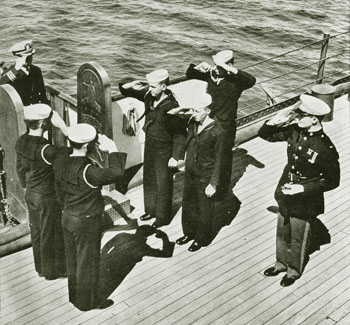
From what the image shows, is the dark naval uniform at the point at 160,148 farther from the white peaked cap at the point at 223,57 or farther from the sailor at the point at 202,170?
the white peaked cap at the point at 223,57

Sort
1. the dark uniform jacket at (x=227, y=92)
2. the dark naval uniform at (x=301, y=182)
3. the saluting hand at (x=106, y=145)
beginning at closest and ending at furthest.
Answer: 1. the saluting hand at (x=106, y=145)
2. the dark naval uniform at (x=301, y=182)
3. the dark uniform jacket at (x=227, y=92)

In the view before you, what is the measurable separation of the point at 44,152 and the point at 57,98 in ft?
9.68

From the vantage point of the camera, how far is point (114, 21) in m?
27.9

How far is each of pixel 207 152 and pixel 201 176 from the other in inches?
10.8

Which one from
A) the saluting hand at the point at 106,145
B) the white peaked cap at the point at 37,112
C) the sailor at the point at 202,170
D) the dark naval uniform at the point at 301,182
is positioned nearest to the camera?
the saluting hand at the point at 106,145

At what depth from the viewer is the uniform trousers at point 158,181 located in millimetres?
6379

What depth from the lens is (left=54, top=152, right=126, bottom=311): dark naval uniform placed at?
15.6ft

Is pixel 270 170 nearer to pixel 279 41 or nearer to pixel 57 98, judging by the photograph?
pixel 57 98

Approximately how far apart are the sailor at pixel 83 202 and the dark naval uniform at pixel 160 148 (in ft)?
4.21

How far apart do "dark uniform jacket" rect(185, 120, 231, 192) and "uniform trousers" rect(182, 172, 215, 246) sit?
4.2 inches

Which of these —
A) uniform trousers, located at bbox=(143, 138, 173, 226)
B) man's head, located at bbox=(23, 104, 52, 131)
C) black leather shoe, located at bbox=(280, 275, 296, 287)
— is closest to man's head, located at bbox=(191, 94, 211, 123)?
uniform trousers, located at bbox=(143, 138, 173, 226)

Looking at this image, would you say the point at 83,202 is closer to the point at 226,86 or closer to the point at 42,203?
the point at 42,203

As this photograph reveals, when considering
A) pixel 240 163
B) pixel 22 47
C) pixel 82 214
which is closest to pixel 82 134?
pixel 82 214

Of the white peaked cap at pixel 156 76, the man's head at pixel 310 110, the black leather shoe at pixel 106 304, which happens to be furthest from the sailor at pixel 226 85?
the black leather shoe at pixel 106 304
